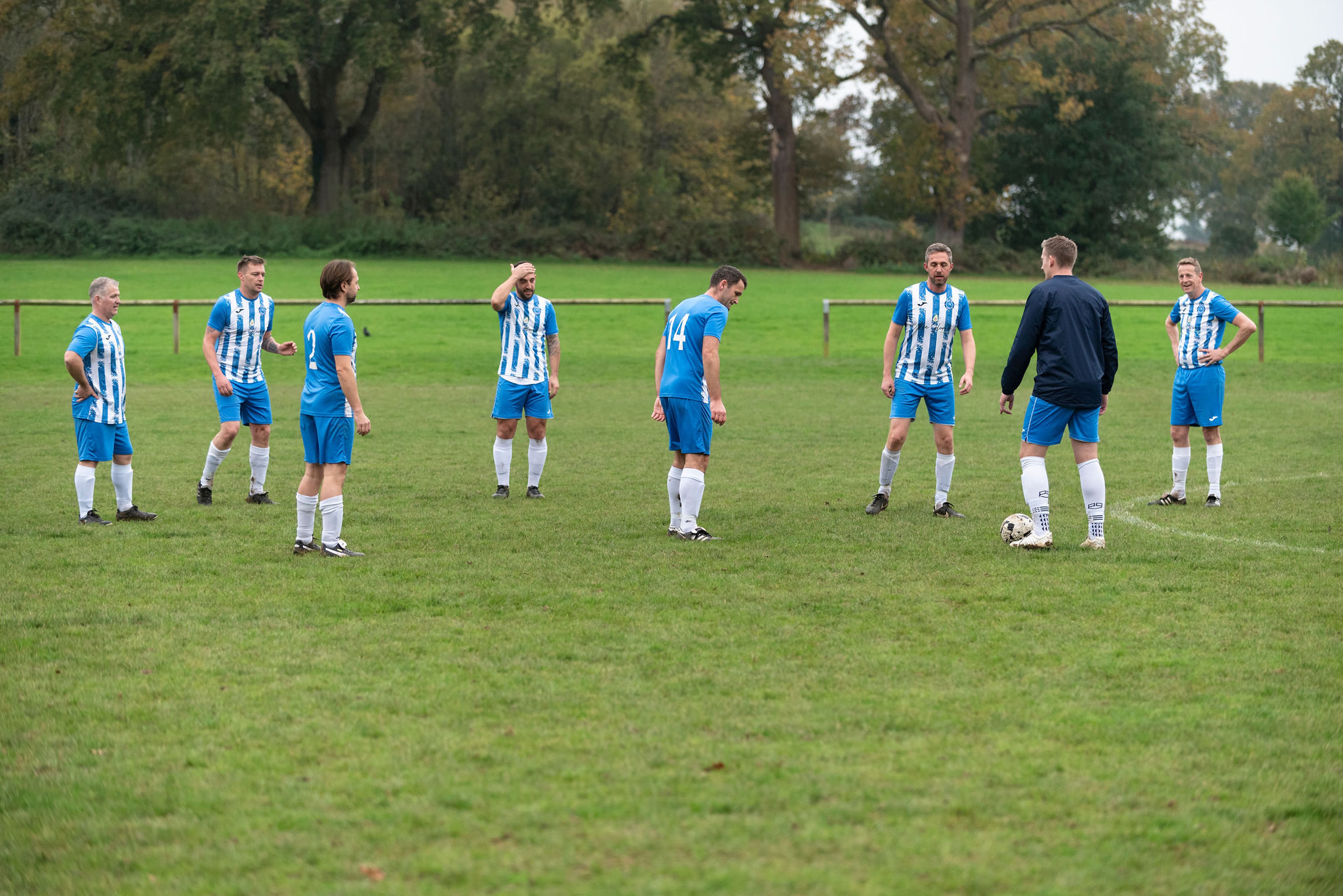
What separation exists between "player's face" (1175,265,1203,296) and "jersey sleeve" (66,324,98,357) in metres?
8.58

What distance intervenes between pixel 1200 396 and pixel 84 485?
888 cm

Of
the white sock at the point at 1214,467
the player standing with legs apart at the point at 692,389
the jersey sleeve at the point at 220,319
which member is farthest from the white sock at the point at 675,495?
the white sock at the point at 1214,467

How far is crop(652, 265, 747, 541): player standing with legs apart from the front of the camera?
8914mm

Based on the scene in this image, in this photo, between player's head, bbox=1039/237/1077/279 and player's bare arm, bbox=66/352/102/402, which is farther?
player's bare arm, bbox=66/352/102/402

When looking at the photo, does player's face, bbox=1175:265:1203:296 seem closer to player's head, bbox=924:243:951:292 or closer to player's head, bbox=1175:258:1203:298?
player's head, bbox=1175:258:1203:298

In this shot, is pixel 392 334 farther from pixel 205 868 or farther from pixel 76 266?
pixel 205 868

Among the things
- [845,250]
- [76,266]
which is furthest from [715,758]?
[845,250]

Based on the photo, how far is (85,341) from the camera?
938 centimetres

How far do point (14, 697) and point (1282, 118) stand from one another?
4155 inches

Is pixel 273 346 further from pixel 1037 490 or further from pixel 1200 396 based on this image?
pixel 1200 396

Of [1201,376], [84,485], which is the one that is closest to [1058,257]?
[1201,376]

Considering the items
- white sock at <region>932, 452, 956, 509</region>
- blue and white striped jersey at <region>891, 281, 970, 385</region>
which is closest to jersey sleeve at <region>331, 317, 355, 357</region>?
blue and white striped jersey at <region>891, 281, 970, 385</region>

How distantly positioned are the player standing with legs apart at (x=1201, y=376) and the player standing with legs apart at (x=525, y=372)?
5252 mm

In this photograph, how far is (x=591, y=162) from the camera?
182 ft
